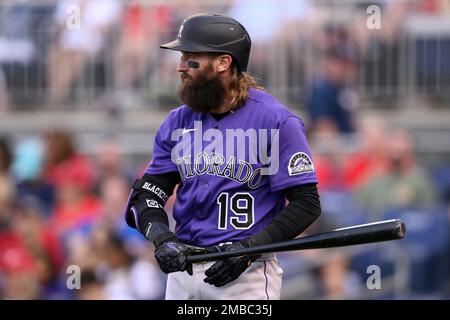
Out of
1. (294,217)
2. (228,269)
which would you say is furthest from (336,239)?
(228,269)

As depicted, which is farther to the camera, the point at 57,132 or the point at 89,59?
the point at 89,59

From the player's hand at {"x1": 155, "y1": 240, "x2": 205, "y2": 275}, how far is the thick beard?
0.63 m

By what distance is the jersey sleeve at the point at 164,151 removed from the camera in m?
5.05

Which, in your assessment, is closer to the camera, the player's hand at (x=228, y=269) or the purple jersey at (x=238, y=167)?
the player's hand at (x=228, y=269)

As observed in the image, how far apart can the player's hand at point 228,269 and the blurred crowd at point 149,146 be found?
11.0 feet

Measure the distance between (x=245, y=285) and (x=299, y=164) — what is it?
62 centimetres

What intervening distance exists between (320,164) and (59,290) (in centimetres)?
249

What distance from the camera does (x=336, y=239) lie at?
4.66 m

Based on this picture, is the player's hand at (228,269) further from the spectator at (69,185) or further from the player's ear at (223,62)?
the spectator at (69,185)

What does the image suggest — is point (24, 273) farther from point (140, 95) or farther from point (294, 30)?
point (294, 30)

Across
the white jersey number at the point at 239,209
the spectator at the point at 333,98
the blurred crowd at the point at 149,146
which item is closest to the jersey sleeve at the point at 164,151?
the white jersey number at the point at 239,209

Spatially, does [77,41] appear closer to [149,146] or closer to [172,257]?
[149,146]

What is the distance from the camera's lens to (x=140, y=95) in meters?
10.8
